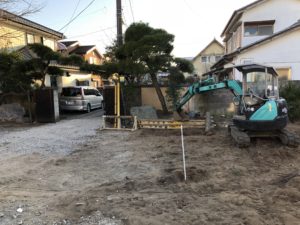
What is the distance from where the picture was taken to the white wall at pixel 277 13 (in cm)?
1898

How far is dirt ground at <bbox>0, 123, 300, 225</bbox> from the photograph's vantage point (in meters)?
3.71

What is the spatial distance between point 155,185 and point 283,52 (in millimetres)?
14195

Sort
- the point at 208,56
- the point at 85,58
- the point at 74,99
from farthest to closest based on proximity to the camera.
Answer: the point at 208,56
the point at 85,58
the point at 74,99

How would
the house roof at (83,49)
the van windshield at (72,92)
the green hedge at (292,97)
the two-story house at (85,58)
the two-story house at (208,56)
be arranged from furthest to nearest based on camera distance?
the two-story house at (208,56) → the house roof at (83,49) → the two-story house at (85,58) → the van windshield at (72,92) → the green hedge at (292,97)

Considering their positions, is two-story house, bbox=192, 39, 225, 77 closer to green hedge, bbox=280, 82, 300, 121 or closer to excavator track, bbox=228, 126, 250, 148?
green hedge, bbox=280, 82, 300, 121

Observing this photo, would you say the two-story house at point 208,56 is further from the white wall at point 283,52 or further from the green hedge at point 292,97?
the green hedge at point 292,97

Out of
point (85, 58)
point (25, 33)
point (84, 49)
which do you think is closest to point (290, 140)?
point (25, 33)

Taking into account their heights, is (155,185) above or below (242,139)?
below

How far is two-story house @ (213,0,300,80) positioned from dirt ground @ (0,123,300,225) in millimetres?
10022

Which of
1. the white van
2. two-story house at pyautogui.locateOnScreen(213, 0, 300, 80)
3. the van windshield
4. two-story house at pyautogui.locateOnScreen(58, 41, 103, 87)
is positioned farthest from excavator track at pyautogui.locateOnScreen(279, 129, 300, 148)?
two-story house at pyautogui.locateOnScreen(58, 41, 103, 87)

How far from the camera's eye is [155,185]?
492 cm

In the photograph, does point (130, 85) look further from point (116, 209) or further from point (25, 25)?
point (116, 209)

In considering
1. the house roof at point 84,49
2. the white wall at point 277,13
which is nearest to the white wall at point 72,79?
the house roof at point 84,49

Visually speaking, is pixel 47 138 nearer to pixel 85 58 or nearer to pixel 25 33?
pixel 25 33
